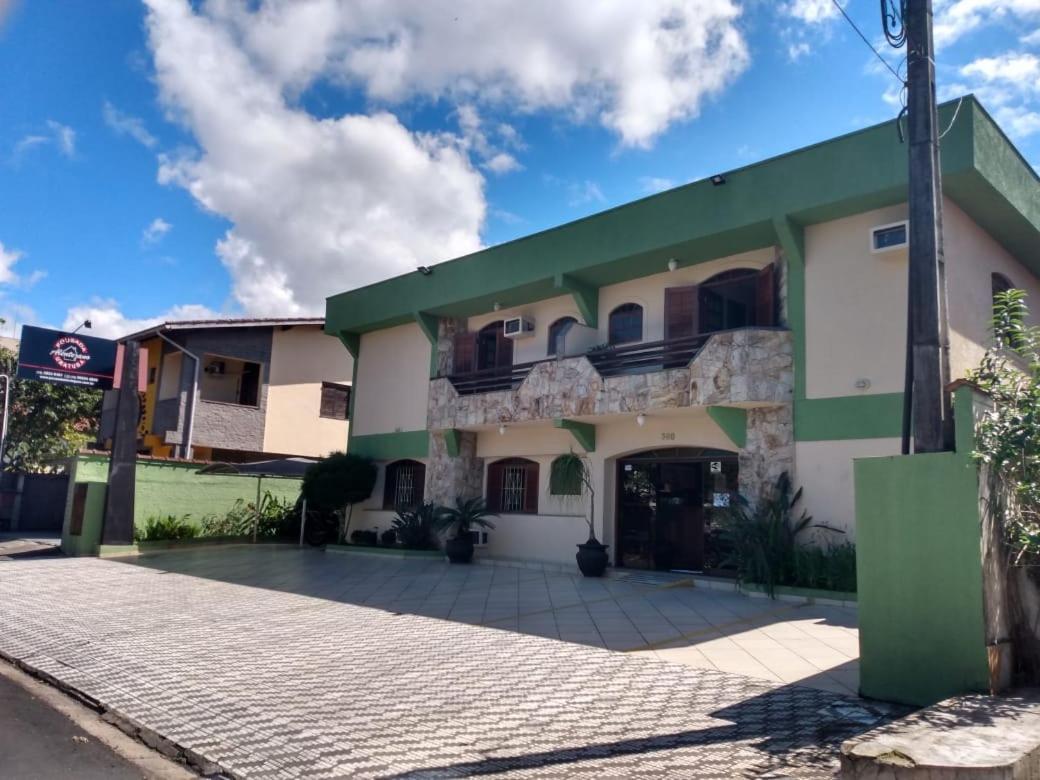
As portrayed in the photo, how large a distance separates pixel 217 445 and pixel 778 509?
1810 cm

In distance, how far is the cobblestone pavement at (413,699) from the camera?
481 centimetres

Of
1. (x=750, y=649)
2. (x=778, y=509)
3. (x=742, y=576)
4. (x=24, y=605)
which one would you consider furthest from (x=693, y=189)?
(x=24, y=605)

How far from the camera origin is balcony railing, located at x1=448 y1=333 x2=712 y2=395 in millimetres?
13570

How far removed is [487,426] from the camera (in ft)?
56.0

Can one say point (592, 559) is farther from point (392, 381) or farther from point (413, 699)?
point (392, 381)

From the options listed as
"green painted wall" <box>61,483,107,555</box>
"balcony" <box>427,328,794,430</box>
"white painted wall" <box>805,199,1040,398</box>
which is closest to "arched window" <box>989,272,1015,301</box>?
"white painted wall" <box>805,199,1040,398</box>

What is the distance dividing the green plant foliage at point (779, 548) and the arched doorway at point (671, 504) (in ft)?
4.28

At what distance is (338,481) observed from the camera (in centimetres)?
1934

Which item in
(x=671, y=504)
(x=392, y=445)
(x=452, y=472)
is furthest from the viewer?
(x=392, y=445)

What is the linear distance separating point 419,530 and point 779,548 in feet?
28.3

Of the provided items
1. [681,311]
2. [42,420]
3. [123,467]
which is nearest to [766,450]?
[681,311]

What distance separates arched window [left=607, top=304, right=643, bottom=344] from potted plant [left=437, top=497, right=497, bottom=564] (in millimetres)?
4508

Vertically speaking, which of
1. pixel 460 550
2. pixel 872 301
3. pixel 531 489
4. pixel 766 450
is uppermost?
pixel 872 301

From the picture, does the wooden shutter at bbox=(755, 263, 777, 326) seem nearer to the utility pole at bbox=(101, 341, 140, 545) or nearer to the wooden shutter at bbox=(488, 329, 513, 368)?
the wooden shutter at bbox=(488, 329, 513, 368)
